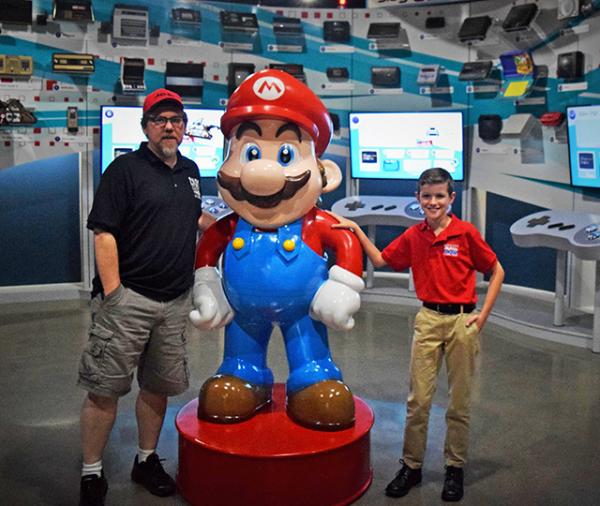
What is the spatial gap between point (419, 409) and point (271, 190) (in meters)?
1.01

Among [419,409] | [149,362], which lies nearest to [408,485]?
[419,409]

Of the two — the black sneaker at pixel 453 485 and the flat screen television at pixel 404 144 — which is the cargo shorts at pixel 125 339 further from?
the flat screen television at pixel 404 144

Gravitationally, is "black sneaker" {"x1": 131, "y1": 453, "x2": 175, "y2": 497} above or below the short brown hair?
below

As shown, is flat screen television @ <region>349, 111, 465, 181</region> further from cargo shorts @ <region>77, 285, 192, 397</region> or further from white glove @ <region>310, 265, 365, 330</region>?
cargo shorts @ <region>77, 285, 192, 397</region>

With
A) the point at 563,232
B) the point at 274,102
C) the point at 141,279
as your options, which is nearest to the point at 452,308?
the point at 274,102

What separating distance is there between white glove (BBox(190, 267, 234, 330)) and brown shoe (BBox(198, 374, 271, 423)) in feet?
0.73

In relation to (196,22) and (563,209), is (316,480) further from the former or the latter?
(196,22)

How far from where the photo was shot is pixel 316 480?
2494mm

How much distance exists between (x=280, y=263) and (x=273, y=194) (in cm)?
26

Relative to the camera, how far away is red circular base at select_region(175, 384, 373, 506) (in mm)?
2445

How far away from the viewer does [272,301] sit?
2.69 metres

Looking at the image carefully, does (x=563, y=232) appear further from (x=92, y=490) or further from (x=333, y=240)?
(x=92, y=490)

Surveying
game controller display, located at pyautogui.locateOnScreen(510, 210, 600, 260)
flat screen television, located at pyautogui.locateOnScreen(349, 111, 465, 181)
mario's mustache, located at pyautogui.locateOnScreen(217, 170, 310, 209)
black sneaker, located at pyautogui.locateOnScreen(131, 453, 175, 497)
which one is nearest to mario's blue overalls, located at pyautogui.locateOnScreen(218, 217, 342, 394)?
mario's mustache, located at pyautogui.locateOnScreen(217, 170, 310, 209)

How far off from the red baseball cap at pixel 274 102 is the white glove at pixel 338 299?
0.59 metres
